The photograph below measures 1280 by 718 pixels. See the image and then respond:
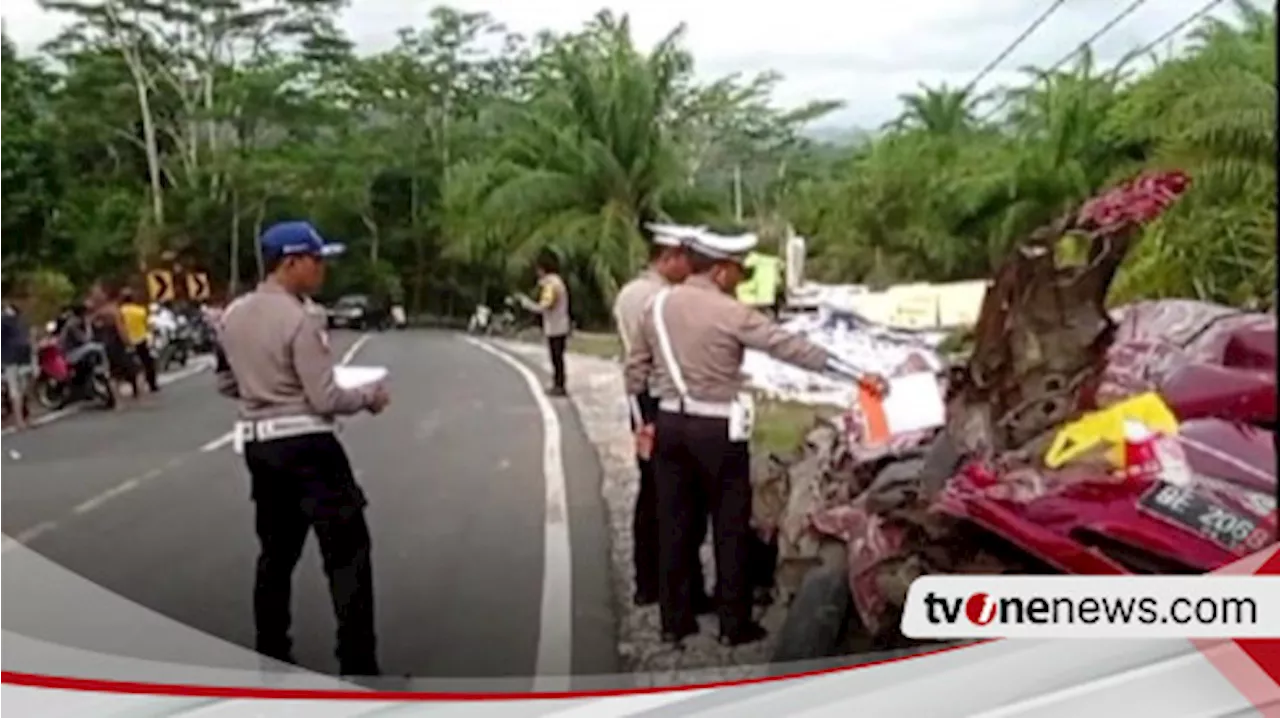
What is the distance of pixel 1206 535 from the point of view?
5.71 feet

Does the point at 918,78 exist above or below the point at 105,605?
above

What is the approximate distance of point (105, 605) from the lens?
5.84ft

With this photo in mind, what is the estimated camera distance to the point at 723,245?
5.74 feet

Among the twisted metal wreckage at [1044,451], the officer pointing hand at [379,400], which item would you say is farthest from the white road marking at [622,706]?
the officer pointing hand at [379,400]

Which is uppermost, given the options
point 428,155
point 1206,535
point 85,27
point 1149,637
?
point 85,27

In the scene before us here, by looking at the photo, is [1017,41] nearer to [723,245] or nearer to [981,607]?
[723,245]

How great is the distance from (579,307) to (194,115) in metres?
0.45

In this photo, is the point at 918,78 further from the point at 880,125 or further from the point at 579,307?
the point at 579,307

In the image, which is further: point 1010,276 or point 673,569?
point 673,569

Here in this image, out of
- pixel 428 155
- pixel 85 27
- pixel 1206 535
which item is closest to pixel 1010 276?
pixel 1206 535

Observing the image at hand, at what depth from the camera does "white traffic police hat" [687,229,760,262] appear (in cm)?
174

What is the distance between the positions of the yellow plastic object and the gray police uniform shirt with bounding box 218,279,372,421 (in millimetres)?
735

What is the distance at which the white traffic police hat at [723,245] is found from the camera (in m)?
1.74

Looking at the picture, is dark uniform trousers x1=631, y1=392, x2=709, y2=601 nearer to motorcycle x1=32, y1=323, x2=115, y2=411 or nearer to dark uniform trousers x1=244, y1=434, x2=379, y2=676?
dark uniform trousers x1=244, y1=434, x2=379, y2=676
